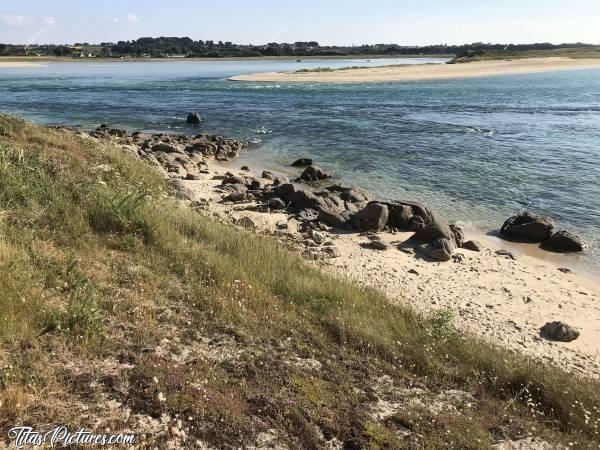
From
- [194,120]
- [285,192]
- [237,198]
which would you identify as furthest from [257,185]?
[194,120]

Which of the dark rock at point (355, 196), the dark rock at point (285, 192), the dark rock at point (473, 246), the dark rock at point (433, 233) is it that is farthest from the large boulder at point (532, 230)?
the dark rock at point (285, 192)

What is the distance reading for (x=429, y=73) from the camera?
9081cm

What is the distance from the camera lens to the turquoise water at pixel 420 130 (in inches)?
782

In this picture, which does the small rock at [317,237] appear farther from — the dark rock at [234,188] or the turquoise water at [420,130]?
the turquoise water at [420,130]

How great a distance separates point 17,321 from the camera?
5.29m

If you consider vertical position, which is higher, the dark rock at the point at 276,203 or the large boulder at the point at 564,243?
the dark rock at the point at 276,203

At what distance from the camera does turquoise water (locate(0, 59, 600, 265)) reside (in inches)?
782

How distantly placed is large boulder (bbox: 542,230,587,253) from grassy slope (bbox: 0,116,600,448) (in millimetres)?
8899

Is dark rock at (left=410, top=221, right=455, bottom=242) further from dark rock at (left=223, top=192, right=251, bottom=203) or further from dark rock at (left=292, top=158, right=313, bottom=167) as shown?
dark rock at (left=292, top=158, right=313, bottom=167)

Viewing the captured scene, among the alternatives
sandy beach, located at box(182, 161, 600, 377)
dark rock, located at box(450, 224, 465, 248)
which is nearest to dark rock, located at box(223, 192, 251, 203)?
sandy beach, located at box(182, 161, 600, 377)

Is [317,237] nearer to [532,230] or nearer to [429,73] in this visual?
[532,230]

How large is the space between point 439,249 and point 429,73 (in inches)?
3345

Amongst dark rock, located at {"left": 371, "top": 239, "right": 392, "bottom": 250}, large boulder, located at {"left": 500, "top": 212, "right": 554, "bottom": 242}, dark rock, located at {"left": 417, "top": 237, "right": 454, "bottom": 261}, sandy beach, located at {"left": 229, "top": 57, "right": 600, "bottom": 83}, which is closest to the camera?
dark rock, located at {"left": 417, "top": 237, "right": 454, "bottom": 261}

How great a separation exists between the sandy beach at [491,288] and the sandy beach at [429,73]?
67.1 metres
